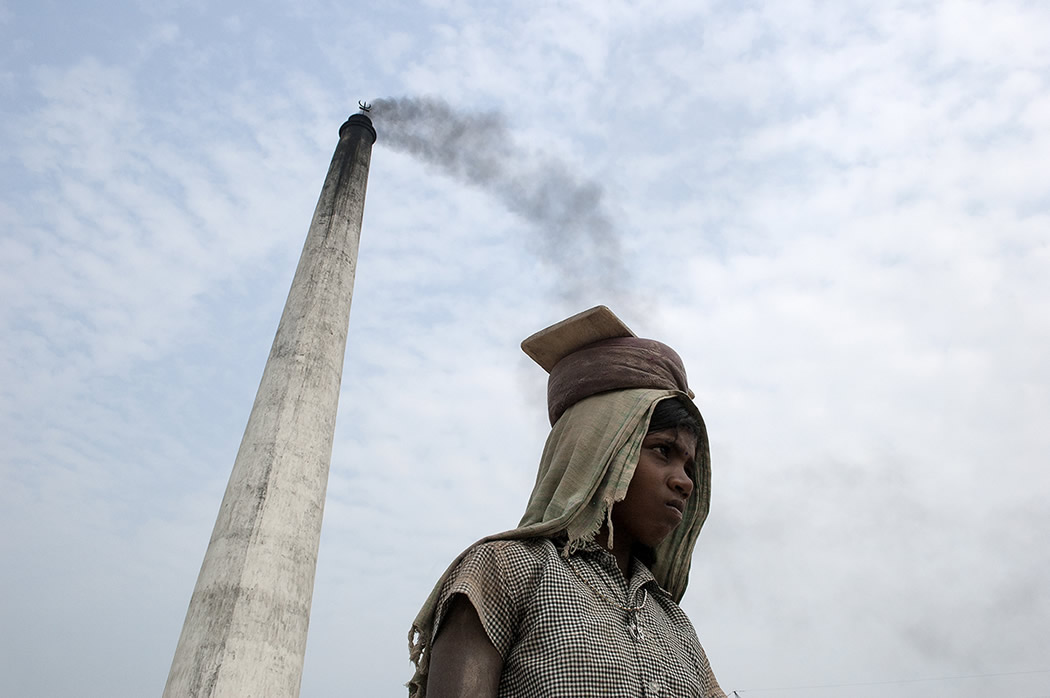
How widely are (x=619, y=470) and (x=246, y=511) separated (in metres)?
7.34

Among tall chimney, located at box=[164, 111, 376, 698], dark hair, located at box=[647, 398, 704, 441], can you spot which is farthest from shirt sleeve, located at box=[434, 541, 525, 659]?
tall chimney, located at box=[164, 111, 376, 698]

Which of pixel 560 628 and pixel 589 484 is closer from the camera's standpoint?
pixel 560 628

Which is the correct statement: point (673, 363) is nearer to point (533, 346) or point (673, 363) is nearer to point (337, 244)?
point (533, 346)

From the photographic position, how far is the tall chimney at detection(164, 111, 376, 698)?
25.6 ft

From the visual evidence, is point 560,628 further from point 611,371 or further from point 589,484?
point 611,371

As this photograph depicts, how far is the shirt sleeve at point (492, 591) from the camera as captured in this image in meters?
1.94

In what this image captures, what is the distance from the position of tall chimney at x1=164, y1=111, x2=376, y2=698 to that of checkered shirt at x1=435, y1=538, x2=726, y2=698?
668 cm

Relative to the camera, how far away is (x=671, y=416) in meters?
2.55

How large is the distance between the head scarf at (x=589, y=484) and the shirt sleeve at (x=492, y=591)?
0.22 feet

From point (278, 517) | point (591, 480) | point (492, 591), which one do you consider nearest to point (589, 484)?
point (591, 480)

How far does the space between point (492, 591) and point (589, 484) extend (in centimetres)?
43

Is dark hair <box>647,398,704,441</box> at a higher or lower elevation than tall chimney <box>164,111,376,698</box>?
lower

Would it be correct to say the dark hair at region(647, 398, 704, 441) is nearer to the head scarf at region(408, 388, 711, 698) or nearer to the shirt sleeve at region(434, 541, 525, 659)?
the head scarf at region(408, 388, 711, 698)

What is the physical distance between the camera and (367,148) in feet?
46.4
